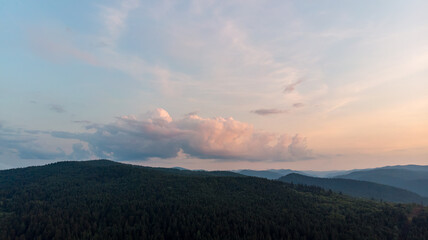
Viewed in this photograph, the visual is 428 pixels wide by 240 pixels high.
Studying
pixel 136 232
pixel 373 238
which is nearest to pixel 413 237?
pixel 373 238

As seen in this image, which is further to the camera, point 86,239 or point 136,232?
point 136,232

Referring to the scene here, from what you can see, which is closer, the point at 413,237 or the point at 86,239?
the point at 86,239

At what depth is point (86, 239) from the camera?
606 ft

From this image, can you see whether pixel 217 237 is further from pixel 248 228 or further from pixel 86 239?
pixel 86 239

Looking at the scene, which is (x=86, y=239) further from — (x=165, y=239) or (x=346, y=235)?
(x=346, y=235)

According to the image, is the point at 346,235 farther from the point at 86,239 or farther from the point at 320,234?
the point at 86,239

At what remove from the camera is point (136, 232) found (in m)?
197

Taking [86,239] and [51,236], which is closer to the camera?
[86,239]

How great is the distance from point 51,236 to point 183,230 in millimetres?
113422

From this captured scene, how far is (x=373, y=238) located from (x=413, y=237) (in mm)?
41156

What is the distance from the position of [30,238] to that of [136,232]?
9191 centimetres

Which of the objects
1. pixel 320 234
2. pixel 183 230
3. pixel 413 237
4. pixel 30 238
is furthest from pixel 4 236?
pixel 413 237

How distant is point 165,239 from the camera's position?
191 m

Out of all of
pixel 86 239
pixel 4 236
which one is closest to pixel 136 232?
pixel 86 239
